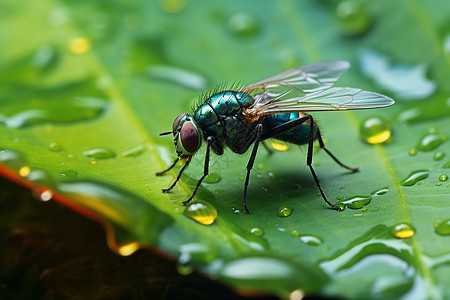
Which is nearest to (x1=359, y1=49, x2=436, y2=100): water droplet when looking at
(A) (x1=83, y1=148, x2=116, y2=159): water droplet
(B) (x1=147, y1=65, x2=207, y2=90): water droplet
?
(B) (x1=147, y1=65, x2=207, y2=90): water droplet

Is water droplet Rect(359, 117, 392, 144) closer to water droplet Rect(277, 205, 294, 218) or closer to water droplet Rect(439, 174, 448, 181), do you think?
water droplet Rect(439, 174, 448, 181)

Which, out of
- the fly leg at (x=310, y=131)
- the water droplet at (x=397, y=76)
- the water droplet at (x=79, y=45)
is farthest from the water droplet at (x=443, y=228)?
the water droplet at (x=79, y=45)

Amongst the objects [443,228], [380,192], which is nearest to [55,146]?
[380,192]

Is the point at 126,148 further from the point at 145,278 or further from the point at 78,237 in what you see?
the point at 145,278

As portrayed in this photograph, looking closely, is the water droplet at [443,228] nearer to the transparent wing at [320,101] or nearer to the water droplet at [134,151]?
the transparent wing at [320,101]

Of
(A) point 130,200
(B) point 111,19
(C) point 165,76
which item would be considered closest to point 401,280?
(A) point 130,200

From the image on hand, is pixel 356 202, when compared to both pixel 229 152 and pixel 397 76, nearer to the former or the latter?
pixel 229 152
